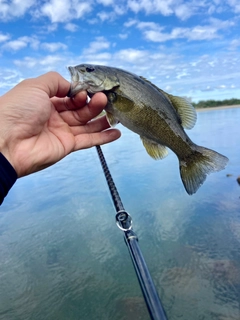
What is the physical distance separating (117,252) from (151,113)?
4884 millimetres

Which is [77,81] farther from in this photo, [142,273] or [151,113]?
[142,273]

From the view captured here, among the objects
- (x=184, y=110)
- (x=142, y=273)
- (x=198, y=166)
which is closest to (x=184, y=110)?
(x=184, y=110)

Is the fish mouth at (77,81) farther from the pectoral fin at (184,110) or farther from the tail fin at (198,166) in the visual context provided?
the tail fin at (198,166)

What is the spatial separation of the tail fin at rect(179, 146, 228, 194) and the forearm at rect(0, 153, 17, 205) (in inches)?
56.5

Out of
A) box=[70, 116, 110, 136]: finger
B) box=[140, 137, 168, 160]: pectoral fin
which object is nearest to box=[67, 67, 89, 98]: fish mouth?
box=[70, 116, 110, 136]: finger

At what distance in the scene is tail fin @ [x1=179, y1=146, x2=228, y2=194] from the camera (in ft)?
8.24

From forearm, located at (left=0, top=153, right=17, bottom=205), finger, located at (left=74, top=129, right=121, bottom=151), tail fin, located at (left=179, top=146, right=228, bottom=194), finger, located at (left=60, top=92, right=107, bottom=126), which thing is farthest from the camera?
finger, located at (left=74, top=129, right=121, bottom=151)

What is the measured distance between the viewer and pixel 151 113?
7.98ft

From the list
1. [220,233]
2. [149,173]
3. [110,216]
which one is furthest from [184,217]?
[149,173]

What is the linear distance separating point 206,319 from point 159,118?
3856 millimetres

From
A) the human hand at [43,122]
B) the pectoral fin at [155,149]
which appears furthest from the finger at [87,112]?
the pectoral fin at [155,149]

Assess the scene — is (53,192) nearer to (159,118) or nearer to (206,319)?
(206,319)

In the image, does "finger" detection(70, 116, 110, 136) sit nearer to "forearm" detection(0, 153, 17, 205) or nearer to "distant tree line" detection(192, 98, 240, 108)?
"forearm" detection(0, 153, 17, 205)

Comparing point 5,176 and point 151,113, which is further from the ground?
point 151,113
